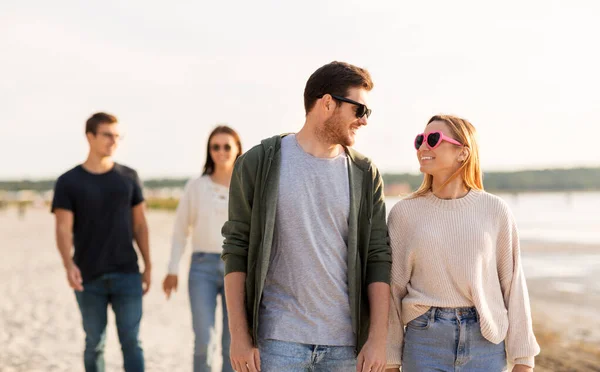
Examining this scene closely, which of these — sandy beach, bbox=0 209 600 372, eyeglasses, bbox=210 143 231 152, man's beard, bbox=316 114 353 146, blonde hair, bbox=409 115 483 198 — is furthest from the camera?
sandy beach, bbox=0 209 600 372

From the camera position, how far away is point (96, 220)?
549 cm

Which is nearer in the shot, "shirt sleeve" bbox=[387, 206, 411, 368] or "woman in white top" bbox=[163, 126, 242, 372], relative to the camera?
"shirt sleeve" bbox=[387, 206, 411, 368]

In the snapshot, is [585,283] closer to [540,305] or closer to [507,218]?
[540,305]

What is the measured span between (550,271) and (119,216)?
14.5 metres

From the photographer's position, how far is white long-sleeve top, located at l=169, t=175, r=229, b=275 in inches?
225

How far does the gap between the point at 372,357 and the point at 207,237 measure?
9.45 ft

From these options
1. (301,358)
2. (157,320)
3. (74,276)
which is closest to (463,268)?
(301,358)

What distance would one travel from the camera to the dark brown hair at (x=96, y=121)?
18.3 ft

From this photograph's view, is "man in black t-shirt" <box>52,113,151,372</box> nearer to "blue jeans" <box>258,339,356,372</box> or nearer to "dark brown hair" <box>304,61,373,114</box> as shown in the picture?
"blue jeans" <box>258,339,356,372</box>

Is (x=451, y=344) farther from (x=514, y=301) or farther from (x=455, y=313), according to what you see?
(x=514, y=301)

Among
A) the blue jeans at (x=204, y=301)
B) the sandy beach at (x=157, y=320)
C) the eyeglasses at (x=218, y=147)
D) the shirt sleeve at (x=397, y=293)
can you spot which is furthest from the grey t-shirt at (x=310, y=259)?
the sandy beach at (x=157, y=320)

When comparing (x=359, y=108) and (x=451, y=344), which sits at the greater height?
(x=359, y=108)

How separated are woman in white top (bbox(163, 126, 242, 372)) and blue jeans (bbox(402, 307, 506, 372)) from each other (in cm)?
251

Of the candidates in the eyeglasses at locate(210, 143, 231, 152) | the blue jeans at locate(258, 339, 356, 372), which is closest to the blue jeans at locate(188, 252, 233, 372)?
the eyeglasses at locate(210, 143, 231, 152)
